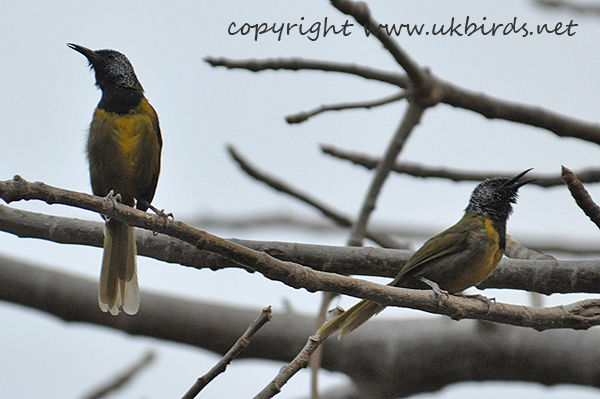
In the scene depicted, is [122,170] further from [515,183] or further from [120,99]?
[515,183]

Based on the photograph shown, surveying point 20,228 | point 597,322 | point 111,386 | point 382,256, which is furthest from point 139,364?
point 597,322

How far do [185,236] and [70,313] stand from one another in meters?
3.28

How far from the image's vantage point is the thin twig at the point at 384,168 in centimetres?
452

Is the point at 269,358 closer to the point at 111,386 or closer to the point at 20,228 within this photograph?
the point at 111,386

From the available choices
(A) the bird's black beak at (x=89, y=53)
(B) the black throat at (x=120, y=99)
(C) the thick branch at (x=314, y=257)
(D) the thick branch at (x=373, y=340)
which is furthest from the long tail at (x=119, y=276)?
(A) the bird's black beak at (x=89, y=53)

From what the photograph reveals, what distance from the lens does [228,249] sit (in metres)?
2.62

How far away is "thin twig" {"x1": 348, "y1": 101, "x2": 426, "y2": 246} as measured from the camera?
4.52 metres

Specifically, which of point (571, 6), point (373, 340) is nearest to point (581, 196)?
point (571, 6)

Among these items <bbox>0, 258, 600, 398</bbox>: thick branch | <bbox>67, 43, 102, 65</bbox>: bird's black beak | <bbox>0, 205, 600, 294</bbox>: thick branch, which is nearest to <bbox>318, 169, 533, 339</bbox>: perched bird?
<bbox>0, 205, 600, 294</bbox>: thick branch

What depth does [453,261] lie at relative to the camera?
4.29m

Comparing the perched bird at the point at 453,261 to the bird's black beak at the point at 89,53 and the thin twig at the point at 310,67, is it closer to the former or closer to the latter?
the thin twig at the point at 310,67

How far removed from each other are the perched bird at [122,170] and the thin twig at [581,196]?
2528 mm

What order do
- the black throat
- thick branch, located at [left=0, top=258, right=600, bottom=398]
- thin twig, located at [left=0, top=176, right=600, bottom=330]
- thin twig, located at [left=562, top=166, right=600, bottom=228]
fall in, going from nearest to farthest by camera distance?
thin twig, located at [left=0, top=176, right=600, bottom=330], thin twig, located at [left=562, top=166, right=600, bottom=228], the black throat, thick branch, located at [left=0, top=258, right=600, bottom=398]

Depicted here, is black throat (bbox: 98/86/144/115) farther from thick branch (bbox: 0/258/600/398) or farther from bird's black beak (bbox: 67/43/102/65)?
thick branch (bbox: 0/258/600/398)
